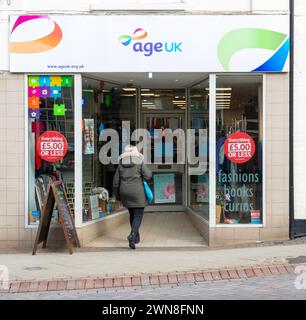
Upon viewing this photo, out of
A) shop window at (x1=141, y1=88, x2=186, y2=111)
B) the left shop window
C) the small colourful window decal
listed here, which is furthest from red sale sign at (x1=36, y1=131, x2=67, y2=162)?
shop window at (x1=141, y1=88, x2=186, y2=111)

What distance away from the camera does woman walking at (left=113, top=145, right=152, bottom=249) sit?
11.6 meters

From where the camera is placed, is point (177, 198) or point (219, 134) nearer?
point (219, 134)

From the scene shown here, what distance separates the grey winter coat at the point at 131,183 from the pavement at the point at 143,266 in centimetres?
83

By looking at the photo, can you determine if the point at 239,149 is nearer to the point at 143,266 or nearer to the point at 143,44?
the point at 143,44

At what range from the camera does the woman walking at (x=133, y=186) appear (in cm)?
1163

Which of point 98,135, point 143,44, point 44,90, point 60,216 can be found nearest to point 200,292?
point 60,216

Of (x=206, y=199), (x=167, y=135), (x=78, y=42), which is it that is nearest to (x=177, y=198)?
(x=167, y=135)

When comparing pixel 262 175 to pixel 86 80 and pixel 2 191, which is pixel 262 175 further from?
pixel 2 191

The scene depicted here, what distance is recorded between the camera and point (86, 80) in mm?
12219

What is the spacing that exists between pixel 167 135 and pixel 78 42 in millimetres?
4345

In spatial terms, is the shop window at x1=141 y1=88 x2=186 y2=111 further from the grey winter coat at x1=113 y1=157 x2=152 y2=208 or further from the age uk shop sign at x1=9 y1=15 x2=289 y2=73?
the grey winter coat at x1=113 y1=157 x2=152 y2=208
